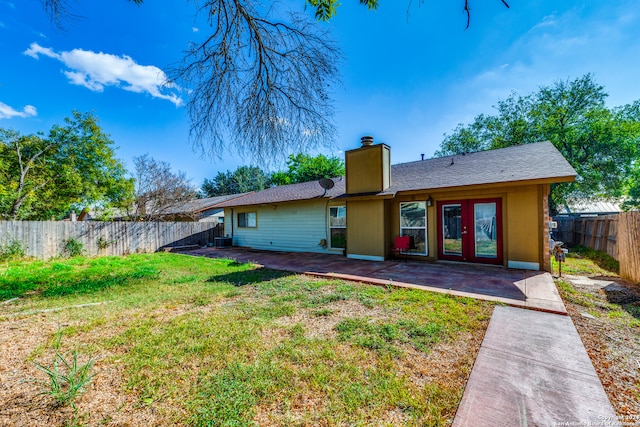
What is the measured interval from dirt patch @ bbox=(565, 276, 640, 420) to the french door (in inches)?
89.4

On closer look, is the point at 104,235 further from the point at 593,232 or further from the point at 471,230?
the point at 593,232

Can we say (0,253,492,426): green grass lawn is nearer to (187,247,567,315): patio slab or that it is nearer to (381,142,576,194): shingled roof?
(187,247,567,315): patio slab

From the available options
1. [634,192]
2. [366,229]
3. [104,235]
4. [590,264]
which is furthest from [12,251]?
[634,192]

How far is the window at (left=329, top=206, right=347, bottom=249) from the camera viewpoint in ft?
33.7

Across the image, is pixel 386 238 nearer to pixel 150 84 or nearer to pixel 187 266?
pixel 187 266

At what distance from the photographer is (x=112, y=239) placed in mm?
12211

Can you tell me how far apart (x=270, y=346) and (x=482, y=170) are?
8.04 metres

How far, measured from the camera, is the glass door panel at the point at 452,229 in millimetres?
7957

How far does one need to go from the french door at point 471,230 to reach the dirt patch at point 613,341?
2272mm

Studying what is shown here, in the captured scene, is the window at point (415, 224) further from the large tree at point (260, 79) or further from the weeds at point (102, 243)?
the weeds at point (102, 243)

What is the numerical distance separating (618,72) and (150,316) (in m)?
15.9

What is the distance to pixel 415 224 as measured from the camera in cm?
865

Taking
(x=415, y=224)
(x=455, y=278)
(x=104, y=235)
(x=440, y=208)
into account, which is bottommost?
(x=455, y=278)

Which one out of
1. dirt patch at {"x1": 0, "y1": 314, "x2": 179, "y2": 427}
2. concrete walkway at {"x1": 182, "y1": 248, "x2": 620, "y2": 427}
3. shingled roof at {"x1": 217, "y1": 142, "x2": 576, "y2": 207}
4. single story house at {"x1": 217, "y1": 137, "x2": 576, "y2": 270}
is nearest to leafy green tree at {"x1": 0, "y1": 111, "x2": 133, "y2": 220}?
single story house at {"x1": 217, "y1": 137, "x2": 576, "y2": 270}
